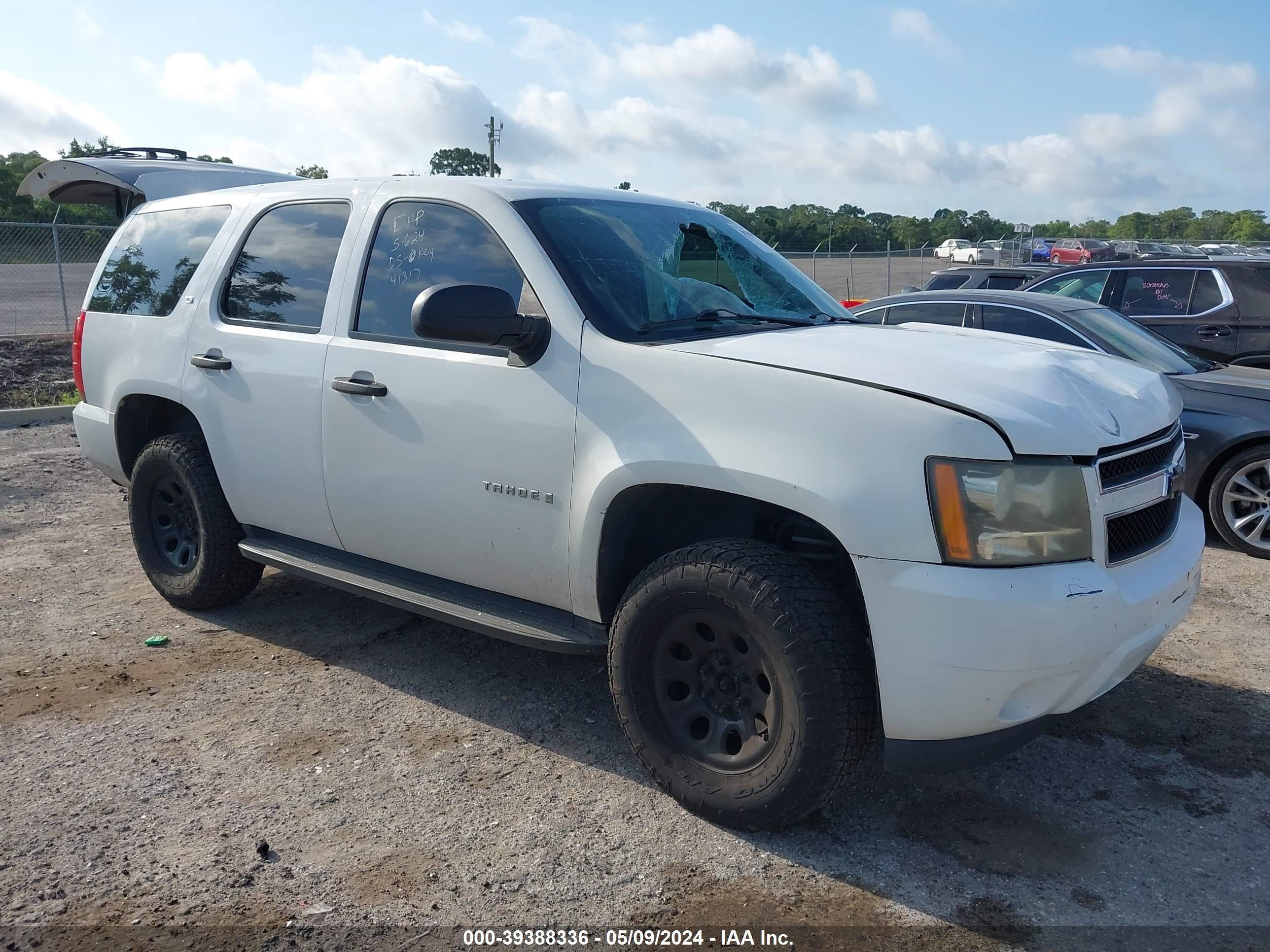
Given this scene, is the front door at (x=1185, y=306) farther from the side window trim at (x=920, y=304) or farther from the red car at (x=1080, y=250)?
the red car at (x=1080, y=250)

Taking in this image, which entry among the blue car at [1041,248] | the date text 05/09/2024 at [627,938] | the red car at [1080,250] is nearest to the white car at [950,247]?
the blue car at [1041,248]

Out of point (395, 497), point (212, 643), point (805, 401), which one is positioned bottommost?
point (212, 643)

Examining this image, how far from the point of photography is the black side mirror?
3.25m

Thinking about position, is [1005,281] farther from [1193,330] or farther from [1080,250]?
[1080,250]

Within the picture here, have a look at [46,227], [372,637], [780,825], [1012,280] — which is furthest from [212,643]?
[46,227]

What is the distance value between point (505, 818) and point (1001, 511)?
1.76m

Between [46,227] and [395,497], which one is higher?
[46,227]

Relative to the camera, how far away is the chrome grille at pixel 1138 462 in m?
2.94

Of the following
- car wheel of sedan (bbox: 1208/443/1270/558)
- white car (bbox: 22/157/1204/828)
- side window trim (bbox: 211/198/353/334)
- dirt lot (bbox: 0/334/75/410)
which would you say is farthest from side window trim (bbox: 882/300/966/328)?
dirt lot (bbox: 0/334/75/410)

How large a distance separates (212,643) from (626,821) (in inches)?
96.7

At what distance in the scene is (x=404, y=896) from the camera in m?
2.85

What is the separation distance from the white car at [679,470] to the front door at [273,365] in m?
0.02

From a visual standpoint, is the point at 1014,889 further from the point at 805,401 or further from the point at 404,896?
the point at 404,896

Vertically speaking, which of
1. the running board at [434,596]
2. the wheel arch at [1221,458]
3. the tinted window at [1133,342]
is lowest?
the running board at [434,596]
